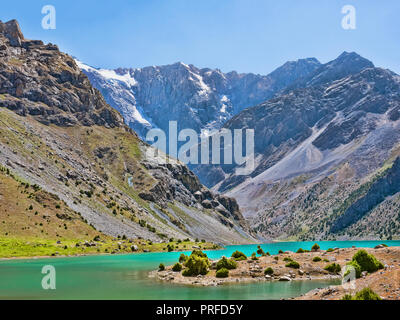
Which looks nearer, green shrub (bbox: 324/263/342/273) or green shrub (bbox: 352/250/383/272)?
green shrub (bbox: 352/250/383/272)

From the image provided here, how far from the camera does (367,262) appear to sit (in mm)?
45219

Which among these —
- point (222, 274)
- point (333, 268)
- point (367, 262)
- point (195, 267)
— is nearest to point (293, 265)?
point (333, 268)

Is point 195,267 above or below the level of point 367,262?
below

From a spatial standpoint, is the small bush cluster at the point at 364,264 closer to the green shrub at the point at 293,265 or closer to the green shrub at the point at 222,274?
the green shrub at the point at 293,265

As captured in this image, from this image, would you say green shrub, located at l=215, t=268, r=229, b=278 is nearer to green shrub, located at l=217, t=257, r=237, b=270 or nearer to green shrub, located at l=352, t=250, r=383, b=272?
green shrub, located at l=217, t=257, r=237, b=270

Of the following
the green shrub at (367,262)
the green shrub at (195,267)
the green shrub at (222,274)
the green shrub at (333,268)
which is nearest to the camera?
the green shrub at (367,262)

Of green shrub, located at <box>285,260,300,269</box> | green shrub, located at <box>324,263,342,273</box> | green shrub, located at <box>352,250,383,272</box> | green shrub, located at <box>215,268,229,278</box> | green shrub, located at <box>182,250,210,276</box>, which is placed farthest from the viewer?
green shrub, located at <box>285,260,300,269</box>

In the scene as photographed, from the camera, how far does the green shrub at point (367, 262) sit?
4453 cm

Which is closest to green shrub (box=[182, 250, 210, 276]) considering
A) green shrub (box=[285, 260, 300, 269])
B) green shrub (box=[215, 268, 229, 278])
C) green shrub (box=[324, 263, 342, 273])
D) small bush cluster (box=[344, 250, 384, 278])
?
green shrub (box=[215, 268, 229, 278])

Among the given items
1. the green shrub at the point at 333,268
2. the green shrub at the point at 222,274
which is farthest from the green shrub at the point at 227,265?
the green shrub at the point at 333,268

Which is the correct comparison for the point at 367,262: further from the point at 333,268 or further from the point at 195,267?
the point at 195,267

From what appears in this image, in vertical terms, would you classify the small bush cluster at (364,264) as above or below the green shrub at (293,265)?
above

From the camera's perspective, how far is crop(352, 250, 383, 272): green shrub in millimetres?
44531
